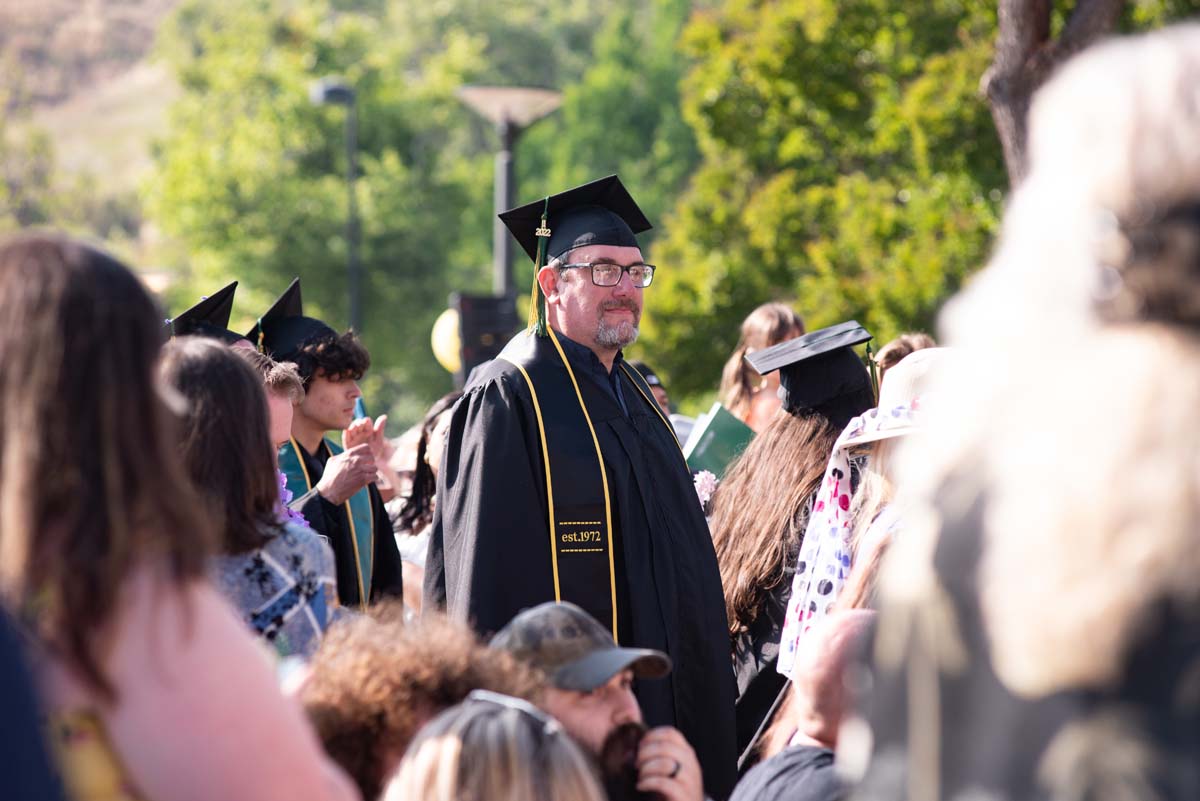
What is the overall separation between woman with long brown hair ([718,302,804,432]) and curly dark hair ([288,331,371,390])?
2.09m

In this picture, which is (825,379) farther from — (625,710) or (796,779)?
(625,710)

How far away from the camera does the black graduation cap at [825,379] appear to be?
459 centimetres

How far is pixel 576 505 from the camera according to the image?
4.37m

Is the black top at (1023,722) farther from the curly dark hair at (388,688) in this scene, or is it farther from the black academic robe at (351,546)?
the black academic robe at (351,546)

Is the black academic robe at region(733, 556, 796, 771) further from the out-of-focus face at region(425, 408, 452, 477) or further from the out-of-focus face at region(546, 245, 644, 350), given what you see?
the out-of-focus face at region(425, 408, 452, 477)

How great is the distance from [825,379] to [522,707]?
2771mm

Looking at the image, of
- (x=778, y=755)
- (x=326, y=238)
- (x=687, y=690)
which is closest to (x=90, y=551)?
(x=778, y=755)

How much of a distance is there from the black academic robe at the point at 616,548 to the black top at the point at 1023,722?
2627 millimetres

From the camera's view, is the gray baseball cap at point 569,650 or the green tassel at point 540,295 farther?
the green tassel at point 540,295

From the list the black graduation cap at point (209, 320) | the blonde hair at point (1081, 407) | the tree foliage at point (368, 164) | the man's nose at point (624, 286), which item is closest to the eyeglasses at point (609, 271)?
the man's nose at point (624, 286)

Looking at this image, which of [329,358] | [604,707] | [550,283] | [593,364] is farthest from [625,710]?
[329,358]

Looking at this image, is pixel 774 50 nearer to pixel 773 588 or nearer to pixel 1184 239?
pixel 773 588

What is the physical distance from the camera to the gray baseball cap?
2275 millimetres

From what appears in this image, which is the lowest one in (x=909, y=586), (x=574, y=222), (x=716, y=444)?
Answer: (x=716, y=444)
